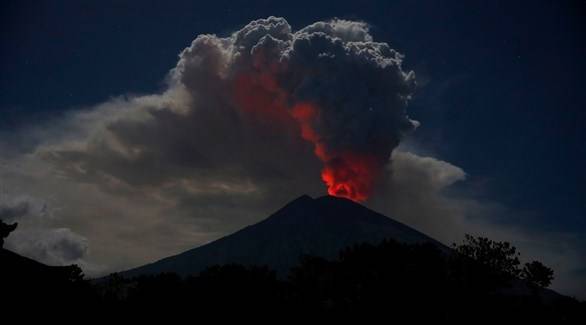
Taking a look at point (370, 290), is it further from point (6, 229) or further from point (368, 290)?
point (6, 229)

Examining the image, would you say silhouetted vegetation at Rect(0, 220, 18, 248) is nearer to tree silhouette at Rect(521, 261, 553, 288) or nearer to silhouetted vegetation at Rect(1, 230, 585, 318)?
silhouetted vegetation at Rect(1, 230, 585, 318)

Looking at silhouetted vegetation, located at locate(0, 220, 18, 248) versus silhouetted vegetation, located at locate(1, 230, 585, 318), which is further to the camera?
silhouetted vegetation, located at locate(1, 230, 585, 318)

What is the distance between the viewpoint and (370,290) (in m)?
59.2

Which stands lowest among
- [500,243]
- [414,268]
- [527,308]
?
[527,308]

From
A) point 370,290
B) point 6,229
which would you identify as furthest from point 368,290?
point 6,229

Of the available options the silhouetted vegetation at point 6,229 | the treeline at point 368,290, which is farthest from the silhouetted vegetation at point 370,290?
the silhouetted vegetation at point 6,229

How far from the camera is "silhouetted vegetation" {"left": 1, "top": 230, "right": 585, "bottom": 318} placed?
46.0 m

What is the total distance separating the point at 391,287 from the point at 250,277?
17.1 m

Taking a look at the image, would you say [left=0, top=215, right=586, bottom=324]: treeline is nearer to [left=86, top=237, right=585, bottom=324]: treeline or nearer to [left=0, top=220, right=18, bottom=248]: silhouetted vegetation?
[left=86, top=237, right=585, bottom=324]: treeline

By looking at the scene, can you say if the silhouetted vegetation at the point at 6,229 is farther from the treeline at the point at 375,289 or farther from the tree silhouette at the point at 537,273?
the tree silhouette at the point at 537,273

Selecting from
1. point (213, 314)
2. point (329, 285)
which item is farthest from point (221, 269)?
point (329, 285)

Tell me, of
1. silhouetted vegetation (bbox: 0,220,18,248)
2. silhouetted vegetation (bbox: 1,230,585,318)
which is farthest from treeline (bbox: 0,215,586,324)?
silhouetted vegetation (bbox: 0,220,18,248)

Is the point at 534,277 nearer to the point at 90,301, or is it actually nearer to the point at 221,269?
the point at 221,269

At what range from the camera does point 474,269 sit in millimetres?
62031
